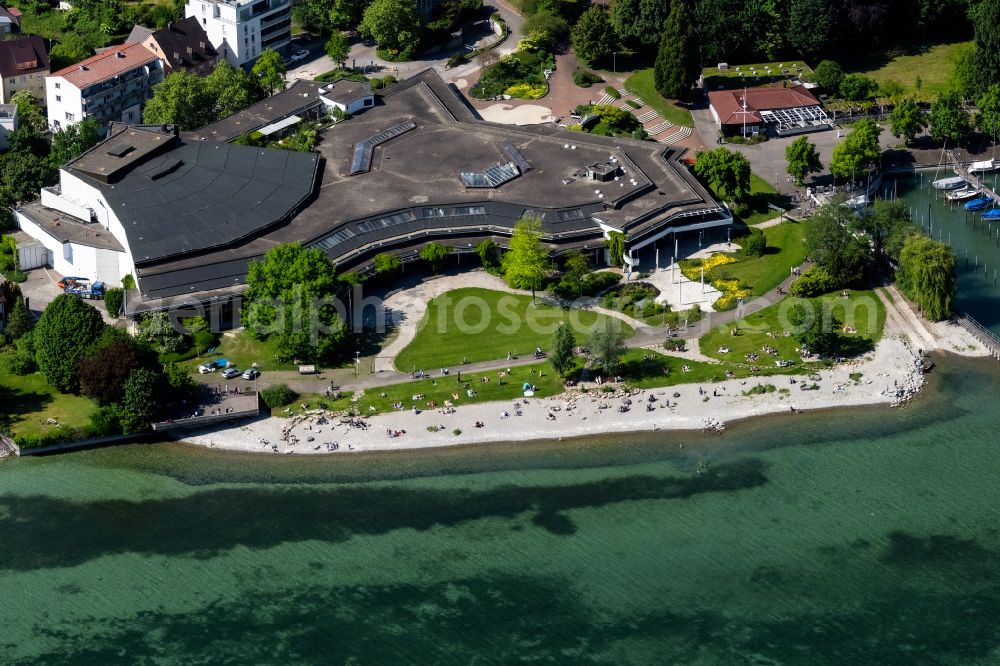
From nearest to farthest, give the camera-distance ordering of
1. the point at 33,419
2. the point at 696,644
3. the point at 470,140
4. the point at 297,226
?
the point at 696,644 → the point at 33,419 → the point at 297,226 → the point at 470,140

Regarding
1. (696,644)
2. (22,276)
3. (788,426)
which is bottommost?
(696,644)

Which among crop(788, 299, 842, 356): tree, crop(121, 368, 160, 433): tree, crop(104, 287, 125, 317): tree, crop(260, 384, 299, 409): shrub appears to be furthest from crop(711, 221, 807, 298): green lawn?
crop(104, 287, 125, 317): tree

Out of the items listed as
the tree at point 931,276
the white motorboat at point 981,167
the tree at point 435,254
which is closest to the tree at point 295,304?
the tree at point 435,254

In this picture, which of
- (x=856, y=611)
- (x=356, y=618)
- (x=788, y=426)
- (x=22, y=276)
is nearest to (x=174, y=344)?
(x=22, y=276)

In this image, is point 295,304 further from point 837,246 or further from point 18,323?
point 837,246

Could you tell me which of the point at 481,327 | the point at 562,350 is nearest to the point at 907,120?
the point at 481,327

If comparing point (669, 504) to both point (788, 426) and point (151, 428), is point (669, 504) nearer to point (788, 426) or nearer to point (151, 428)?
point (788, 426)
